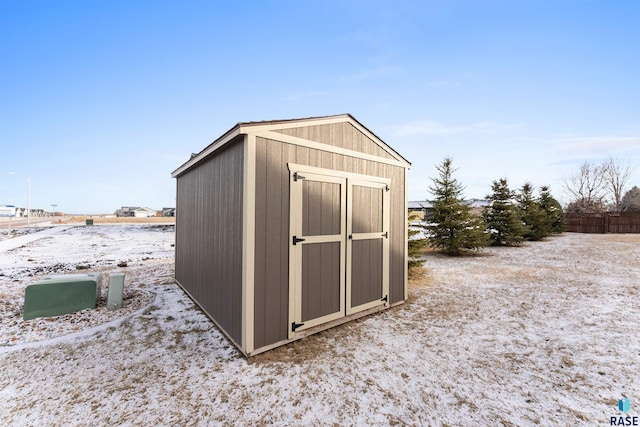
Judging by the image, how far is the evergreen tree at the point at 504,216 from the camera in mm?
11906

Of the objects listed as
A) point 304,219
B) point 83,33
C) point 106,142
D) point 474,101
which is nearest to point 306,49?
point 474,101

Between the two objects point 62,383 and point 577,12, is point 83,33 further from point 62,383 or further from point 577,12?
point 577,12

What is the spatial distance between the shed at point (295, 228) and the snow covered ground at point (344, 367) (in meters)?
0.32

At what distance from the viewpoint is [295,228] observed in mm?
3133

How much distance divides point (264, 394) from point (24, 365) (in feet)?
8.05

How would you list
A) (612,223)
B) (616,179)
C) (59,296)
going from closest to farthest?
(59,296) < (612,223) < (616,179)

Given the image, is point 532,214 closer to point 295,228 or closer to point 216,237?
point 295,228

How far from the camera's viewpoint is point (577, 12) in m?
6.76

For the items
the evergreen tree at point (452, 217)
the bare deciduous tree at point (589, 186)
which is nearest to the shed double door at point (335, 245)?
the evergreen tree at point (452, 217)

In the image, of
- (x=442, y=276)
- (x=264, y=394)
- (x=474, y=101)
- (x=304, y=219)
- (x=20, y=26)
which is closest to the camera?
(x=264, y=394)

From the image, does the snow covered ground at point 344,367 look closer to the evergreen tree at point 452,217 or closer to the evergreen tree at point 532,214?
the evergreen tree at point 452,217

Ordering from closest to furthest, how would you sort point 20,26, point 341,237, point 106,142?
point 341,237, point 20,26, point 106,142

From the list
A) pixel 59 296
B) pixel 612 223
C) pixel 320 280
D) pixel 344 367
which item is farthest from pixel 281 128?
pixel 612 223

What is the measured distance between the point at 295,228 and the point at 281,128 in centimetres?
115
